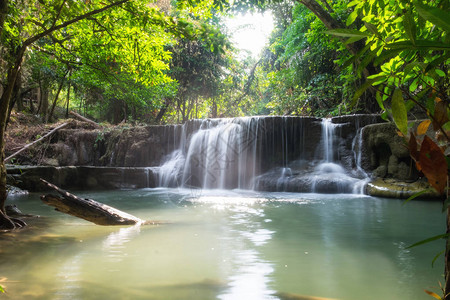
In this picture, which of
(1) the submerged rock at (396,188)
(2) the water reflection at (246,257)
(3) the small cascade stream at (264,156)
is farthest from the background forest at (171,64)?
(1) the submerged rock at (396,188)

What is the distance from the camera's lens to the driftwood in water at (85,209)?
4.40 metres

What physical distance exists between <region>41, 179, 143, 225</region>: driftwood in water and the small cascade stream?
6416 millimetres

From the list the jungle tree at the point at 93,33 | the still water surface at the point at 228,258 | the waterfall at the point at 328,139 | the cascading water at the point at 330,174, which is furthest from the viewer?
the waterfall at the point at 328,139

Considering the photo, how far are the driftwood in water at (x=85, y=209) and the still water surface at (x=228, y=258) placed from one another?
0.19 meters

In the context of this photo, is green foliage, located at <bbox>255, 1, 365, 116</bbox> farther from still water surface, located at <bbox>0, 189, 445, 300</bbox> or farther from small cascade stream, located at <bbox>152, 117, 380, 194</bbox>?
still water surface, located at <bbox>0, 189, 445, 300</bbox>

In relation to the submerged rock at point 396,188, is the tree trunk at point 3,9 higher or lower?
higher

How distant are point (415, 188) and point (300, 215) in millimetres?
3999

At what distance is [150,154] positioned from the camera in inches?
596

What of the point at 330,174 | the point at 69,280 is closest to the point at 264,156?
the point at 330,174

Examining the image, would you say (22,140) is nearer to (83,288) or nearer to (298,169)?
(298,169)

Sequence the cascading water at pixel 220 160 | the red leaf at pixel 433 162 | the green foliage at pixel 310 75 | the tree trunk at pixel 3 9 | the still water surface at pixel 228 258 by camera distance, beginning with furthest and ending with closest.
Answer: the green foliage at pixel 310 75 < the cascading water at pixel 220 160 < the tree trunk at pixel 3 9 < the still water surface at pixel 228 258 < the red leaf at pixel 433 162

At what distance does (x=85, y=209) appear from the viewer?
4676 millimetres

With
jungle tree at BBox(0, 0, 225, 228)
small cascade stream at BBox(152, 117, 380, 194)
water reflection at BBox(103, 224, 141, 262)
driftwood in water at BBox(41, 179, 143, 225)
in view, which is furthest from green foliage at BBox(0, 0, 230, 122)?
small cascade stream at BBox(152, 117, 380, 194)

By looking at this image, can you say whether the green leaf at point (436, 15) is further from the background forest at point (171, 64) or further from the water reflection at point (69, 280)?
the water reflection at point (69, 280)
